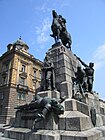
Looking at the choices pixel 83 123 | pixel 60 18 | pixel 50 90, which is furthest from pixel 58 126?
pixel 60 18

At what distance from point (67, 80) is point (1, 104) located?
28412mm

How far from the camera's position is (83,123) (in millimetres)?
5508

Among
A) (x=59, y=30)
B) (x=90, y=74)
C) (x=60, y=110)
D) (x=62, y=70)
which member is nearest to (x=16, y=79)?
(x=59, y=30)

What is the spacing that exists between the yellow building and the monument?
2439 cm

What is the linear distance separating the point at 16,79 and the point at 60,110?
3112cm

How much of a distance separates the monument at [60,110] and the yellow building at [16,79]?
24.4 meters

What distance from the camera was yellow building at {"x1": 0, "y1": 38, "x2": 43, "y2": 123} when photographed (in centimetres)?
3147

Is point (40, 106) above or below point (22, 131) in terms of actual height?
above

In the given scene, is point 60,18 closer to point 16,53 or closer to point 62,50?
point 62,50

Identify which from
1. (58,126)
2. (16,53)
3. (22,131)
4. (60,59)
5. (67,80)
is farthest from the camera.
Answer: (16,53)

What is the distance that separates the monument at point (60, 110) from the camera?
5.43 metres

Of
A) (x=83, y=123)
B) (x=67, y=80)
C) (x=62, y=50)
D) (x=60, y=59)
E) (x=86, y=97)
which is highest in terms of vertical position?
(x=62, y=50)

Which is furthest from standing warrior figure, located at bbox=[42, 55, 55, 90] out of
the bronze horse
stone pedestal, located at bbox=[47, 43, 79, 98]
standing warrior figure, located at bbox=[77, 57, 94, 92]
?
the bronze horse

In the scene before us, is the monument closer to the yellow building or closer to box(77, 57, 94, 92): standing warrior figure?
box(77, 57, 94, 92): standing warrior figure
